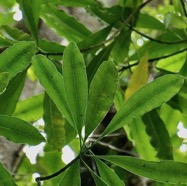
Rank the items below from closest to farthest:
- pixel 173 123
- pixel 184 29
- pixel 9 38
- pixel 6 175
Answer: pixel 6 175
pixel 9 38
pixel 184 29
pixel 173 123

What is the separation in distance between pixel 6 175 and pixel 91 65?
1.27 feet

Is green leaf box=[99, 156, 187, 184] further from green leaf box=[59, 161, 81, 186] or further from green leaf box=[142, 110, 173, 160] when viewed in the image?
green leaf box=[142, 110, 173, 160]

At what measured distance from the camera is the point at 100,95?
2.31ft

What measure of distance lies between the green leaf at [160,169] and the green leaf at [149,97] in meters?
0.06

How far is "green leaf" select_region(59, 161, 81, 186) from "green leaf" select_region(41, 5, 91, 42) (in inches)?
17.7

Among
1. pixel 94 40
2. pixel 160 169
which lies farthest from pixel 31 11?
pixel 160 169

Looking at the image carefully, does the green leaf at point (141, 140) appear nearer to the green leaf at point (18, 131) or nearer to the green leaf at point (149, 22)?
the green leaf at point (149, 22)

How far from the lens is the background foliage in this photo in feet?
2.28

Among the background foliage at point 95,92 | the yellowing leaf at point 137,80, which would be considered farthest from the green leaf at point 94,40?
the yellowing leaf at point 137,80

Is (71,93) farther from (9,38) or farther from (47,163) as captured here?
(47,163)

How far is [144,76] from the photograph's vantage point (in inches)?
37.7

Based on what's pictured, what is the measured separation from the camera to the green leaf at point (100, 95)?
70 centimetres

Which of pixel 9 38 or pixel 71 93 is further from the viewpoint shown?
pixel 9 38

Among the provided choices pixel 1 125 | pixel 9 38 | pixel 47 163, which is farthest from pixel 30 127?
pixel 47 163
